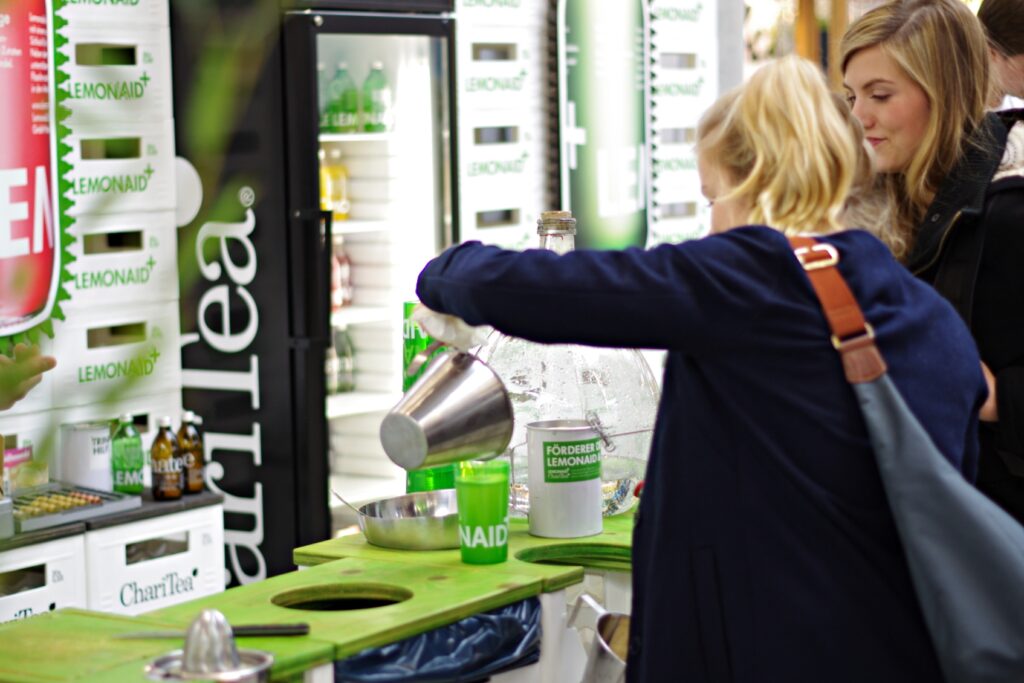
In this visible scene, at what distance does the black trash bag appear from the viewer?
7.09ft

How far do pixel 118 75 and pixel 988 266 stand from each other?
10.6ft

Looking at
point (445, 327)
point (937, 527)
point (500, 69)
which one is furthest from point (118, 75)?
point (937, 527)

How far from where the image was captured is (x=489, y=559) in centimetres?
255

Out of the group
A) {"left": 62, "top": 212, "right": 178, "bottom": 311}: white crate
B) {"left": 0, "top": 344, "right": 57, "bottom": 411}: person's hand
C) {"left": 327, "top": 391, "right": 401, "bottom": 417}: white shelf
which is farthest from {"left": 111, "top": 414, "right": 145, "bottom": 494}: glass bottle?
{"left": 327, "top": 391, "right": 401, "bottom": 417}: white shelf

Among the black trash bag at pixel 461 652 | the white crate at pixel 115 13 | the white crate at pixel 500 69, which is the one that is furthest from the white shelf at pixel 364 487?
the black trash bag at pixel 461 652

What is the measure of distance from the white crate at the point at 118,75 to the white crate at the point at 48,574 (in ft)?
4.51

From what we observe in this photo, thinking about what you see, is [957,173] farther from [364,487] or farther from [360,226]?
[364,487]

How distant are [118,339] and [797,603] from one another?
3.46 meters

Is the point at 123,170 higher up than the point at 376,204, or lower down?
higher up

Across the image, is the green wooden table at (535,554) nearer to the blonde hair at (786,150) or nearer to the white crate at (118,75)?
the blonde hair at (786,150)

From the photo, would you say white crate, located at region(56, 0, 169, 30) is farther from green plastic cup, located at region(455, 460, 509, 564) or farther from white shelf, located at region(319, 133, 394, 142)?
green plastic cup, located at region(455, 460, 509, 564)

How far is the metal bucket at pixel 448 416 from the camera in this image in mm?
2324

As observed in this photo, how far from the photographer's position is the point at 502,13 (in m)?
6.22

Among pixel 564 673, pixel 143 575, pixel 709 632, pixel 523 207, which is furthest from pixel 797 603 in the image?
A: pixel 523 207
